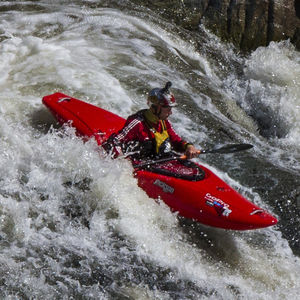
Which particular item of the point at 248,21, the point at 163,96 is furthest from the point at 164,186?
the point at 248,21

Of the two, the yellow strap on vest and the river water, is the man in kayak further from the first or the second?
the river water

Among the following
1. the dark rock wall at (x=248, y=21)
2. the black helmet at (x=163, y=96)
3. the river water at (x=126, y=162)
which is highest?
the dark rock wall at (x=248, y=21)

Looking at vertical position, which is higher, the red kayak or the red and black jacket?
Result: the red and black jacket

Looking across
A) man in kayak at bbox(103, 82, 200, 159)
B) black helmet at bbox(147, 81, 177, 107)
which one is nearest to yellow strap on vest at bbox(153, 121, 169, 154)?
man in kayak at bbox(103, 82, 200, 159)

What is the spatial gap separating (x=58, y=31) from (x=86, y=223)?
4289mm

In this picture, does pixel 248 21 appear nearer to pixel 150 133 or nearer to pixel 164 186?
pixel 150 133

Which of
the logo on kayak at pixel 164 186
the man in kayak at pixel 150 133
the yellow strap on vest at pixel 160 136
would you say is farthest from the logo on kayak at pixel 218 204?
the yellow strap on vest at pixel 160 136

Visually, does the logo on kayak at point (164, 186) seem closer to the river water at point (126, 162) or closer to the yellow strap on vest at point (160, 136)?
the river water at point (126, 162)

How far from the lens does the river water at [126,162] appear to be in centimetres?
349

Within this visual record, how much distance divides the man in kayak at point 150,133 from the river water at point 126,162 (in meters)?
0.19

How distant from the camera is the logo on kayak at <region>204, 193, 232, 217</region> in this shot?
3.91 m

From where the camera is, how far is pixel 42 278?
10.6 feet

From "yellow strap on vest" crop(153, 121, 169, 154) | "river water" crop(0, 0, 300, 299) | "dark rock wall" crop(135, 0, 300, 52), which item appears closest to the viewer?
"river water" crop(0, 0, 300, 299)

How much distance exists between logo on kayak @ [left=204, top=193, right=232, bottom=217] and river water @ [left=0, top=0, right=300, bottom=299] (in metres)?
0.34
